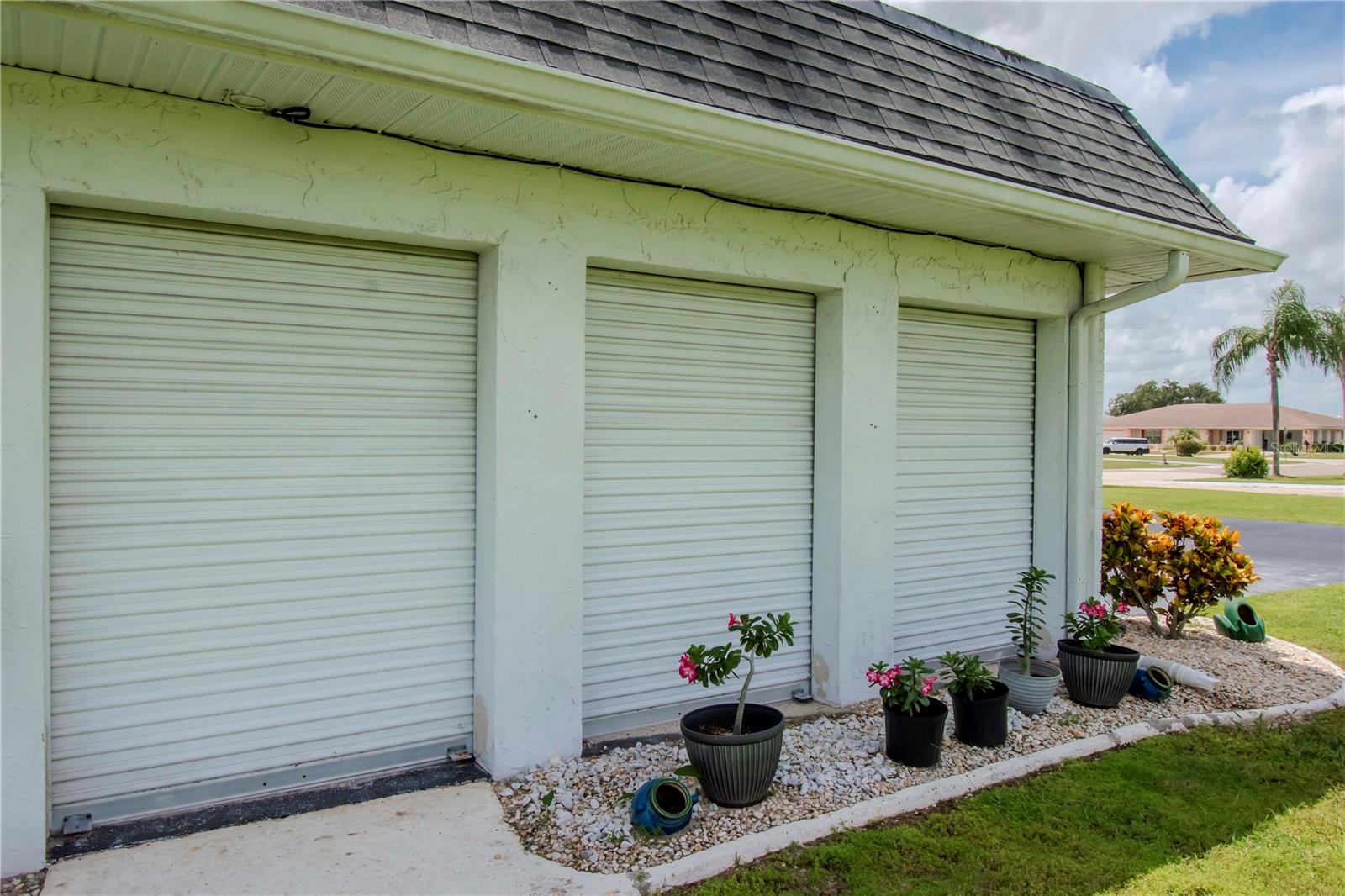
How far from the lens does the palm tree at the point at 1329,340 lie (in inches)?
1217

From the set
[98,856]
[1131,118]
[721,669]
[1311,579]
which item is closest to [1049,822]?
[721,669]

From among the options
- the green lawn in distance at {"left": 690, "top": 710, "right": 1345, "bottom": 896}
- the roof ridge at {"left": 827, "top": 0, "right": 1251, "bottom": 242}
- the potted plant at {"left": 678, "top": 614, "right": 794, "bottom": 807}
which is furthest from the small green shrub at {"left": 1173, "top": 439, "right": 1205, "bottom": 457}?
the potted plant at {"left": 678, "top": 614, "right": 794, "bottom": 807}

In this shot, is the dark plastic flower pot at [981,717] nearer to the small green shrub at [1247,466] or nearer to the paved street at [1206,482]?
the paved street at [1206,482]

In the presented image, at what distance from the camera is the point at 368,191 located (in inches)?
140

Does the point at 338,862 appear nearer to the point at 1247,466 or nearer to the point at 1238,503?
the point at 1238,503

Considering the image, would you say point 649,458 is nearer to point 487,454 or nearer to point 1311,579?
point 487,454

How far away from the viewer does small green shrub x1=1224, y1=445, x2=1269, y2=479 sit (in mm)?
30391

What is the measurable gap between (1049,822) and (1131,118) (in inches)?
232

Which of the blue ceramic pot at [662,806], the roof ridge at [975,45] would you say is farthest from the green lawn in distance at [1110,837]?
the roof ridge at [975,45]

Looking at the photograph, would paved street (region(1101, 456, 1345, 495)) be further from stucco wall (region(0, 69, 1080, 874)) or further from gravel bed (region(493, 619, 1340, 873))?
stucco wall (region(0, 69, 1080, 874))

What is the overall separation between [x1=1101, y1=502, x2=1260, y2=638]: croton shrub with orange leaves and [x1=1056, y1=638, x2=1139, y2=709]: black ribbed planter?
1988 millimetres

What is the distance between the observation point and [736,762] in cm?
356

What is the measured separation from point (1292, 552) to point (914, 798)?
40.2 feet

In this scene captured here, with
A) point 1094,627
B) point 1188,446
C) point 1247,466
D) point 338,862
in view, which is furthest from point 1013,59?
point 1188,446
